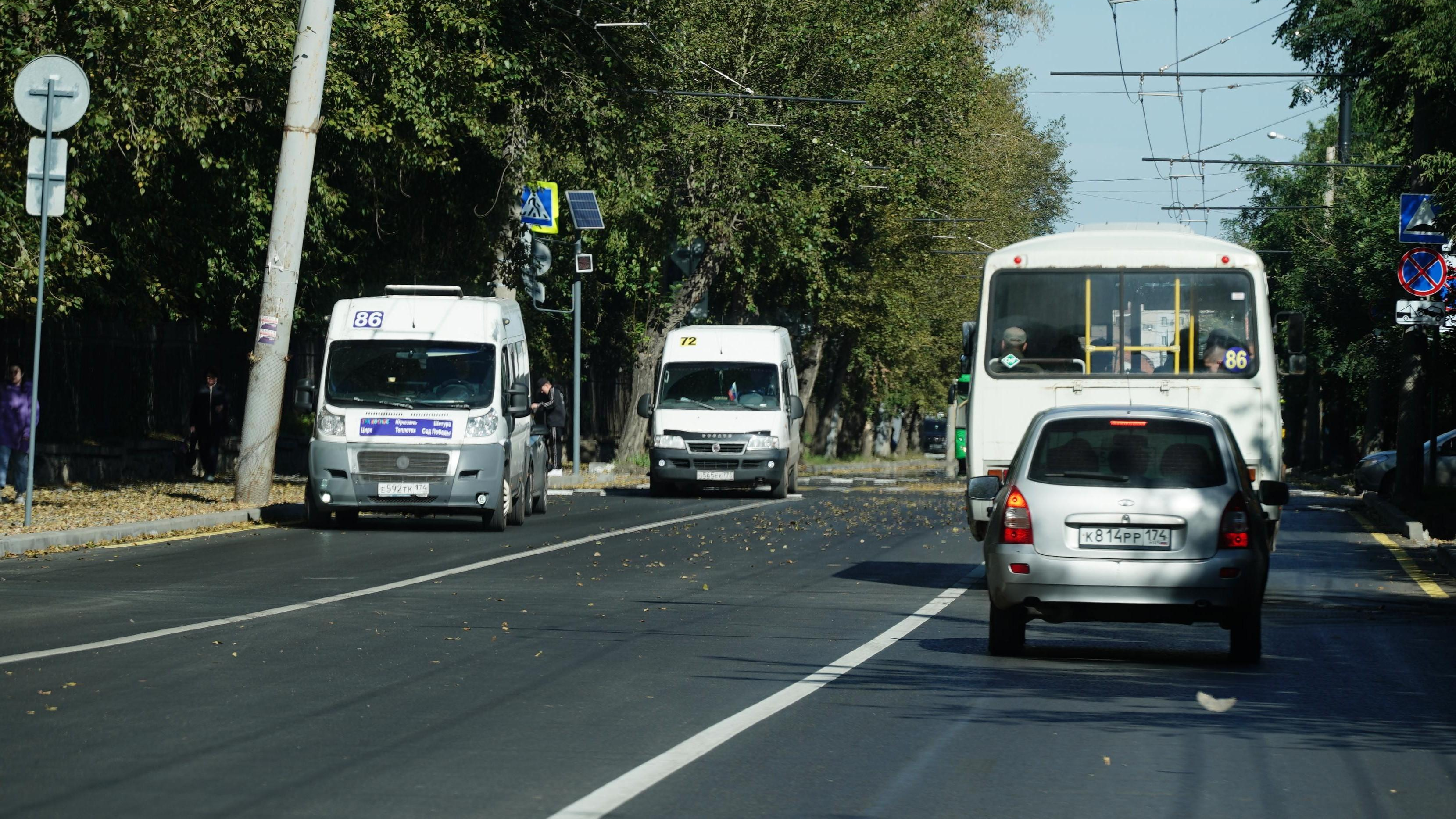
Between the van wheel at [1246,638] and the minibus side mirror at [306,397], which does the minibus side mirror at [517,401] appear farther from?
the van wheel at [1246,638]

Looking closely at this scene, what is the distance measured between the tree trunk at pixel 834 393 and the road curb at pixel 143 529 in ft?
117

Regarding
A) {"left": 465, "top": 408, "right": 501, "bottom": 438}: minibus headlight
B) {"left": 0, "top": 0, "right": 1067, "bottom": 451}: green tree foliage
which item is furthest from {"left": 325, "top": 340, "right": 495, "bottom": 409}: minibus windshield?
{"left": 0, "top": 0, "right": 1067, "bottom": 451}: green tree foliage

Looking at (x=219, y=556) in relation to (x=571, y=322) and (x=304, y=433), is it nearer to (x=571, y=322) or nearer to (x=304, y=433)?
(x=304, y=433)

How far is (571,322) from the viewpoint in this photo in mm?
48719

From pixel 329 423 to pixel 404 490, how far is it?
112 cm

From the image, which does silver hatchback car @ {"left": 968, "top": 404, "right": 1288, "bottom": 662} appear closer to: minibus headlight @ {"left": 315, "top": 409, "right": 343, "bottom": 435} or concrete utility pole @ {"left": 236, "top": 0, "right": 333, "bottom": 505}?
minibus headlight @ {"left": 315, "top": 409, "right": 343, "bottom": 435}

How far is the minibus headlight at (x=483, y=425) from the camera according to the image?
866 inches

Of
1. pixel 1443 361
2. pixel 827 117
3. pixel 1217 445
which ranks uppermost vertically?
pixel 827 117

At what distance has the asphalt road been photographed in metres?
7.23

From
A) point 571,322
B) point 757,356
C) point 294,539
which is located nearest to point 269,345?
point 294,539

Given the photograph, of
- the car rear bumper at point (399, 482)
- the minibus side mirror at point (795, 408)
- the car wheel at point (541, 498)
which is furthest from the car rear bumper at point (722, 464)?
the car rear bumper at point (399, 482)

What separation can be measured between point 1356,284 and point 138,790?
44671mm

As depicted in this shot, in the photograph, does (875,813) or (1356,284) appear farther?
(1356,284)

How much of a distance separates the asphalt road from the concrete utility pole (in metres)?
6.41
